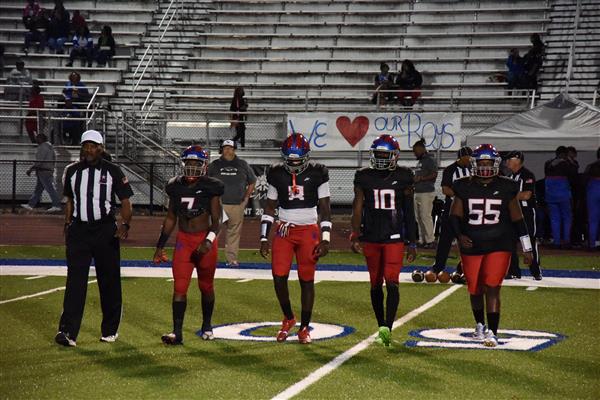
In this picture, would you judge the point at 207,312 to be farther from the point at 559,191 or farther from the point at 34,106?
the point at 34,106

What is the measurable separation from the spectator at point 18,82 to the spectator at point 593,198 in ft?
44.6

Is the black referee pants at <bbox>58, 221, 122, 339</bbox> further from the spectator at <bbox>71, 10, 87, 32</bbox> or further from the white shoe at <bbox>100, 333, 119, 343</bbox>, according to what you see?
the spectator at <bbox>71, 10, 87, 32</bbox>

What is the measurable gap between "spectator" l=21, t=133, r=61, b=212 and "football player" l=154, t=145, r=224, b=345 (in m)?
15.1

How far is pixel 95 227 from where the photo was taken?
33.6 ft

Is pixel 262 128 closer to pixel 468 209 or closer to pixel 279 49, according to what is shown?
pixel 279 49

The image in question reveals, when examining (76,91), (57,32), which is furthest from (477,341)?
(57,32)

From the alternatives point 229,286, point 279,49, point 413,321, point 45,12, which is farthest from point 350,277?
point 45,12

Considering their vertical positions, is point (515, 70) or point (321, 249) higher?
point (515, 70)

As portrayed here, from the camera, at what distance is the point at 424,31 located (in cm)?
2952

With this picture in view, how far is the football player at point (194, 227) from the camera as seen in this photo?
33.0 ft

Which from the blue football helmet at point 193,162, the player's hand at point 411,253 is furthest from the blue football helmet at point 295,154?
the player's hand at point 411,253

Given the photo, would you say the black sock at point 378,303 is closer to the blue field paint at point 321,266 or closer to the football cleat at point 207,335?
the football cleat at point 207,335

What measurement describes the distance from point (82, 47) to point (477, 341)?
69.9ft

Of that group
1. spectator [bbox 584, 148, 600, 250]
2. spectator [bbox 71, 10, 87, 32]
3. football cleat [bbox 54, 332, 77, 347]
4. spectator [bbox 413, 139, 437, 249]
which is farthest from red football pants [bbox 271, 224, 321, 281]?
A: spectator [bbox 71, 10, 87, 32]
